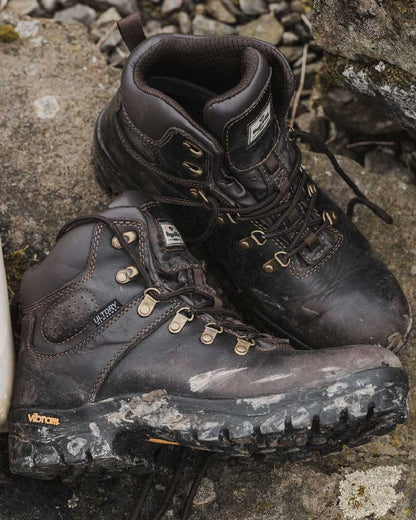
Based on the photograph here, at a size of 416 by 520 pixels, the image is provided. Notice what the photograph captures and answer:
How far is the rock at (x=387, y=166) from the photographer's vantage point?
3098mm

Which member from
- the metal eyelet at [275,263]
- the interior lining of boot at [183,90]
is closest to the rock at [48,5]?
the interior lining of boot at [183,90]

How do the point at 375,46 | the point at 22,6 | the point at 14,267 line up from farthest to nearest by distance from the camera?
1. the point at 22,6
2. the point at 14,267
3. the point at 375,46

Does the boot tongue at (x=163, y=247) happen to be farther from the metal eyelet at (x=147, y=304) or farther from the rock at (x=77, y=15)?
the rock at (x=77, y=15)

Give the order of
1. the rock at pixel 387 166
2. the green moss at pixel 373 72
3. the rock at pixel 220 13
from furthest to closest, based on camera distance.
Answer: the rock at pixel 220 13
the rock at pixel 387 166
the green moss at pixel 373 72

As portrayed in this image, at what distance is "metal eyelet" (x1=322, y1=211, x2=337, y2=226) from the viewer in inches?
97.8

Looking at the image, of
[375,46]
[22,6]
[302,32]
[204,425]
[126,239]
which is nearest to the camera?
[204,425]

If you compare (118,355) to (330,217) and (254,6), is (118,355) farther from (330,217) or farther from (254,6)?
(254,6)

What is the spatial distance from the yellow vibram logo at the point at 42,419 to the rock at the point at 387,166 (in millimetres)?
1690

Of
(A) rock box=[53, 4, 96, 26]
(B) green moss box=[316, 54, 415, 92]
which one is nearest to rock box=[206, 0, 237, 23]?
(A) rock box=[53, 4, 96, 26]

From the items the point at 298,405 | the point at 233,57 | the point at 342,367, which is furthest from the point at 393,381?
the point at 233,57

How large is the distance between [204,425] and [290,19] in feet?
7.09

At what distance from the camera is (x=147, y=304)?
7.09 ft

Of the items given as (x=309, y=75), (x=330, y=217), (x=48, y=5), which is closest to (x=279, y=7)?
(x=309, y=75)

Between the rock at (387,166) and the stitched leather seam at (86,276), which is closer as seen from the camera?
the stitched leather seam at (86,276)
